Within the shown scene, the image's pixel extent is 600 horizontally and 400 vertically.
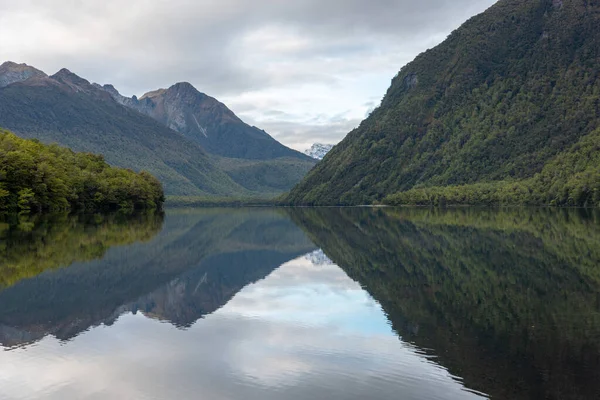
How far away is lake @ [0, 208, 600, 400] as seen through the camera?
53.9ft

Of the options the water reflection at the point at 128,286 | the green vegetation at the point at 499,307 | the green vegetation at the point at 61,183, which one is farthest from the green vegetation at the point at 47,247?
the green vegetation at the point at 61,183

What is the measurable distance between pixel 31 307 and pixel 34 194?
92.2 m

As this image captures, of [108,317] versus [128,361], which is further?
[108,317]

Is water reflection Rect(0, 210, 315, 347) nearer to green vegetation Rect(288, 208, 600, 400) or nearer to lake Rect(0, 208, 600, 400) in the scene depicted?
lake Rect(0, 208, 600, 400)

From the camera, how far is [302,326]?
77.8 ft

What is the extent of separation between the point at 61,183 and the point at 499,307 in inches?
4266

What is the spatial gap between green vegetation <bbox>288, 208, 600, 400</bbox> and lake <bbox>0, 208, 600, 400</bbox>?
9 cm

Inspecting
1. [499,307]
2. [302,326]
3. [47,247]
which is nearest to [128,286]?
[302,326]

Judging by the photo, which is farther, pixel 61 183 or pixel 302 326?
pixel 61 183

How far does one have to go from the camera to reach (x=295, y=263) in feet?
150

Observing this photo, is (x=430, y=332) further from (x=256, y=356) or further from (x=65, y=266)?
(x=65, y=266)

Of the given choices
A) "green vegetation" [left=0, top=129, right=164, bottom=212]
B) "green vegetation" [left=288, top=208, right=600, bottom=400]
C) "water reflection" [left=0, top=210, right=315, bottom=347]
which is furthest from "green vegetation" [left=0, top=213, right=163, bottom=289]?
"green vegetation" [left=0, top=129, right=164, bottom=212]

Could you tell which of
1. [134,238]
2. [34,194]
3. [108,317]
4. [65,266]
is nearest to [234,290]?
[108,317]

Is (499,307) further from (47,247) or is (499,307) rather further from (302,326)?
(47,247)
